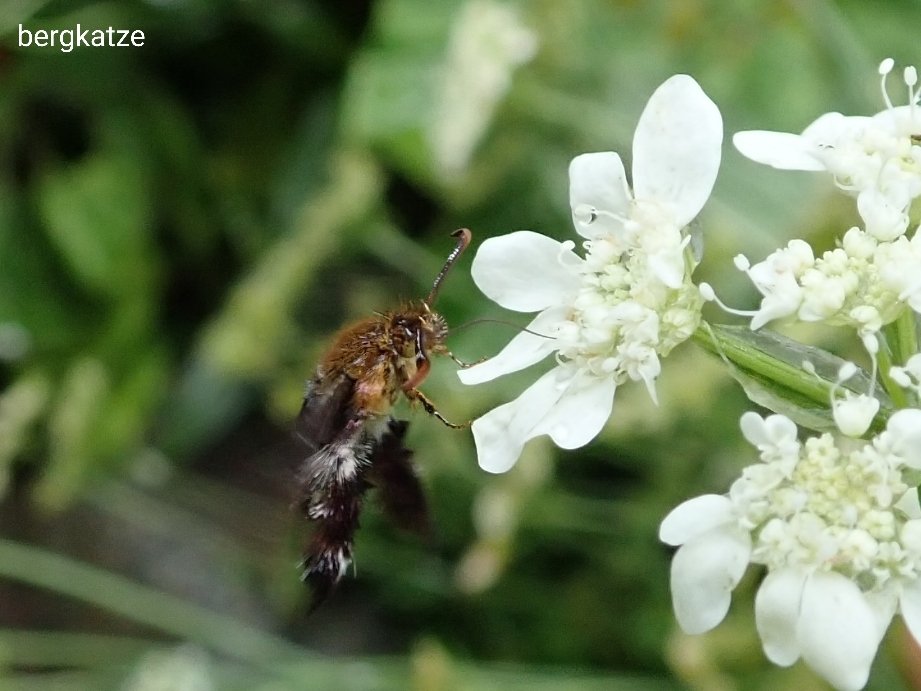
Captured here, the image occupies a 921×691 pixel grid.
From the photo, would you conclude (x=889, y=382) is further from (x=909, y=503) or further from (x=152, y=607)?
(x=152, y=607)

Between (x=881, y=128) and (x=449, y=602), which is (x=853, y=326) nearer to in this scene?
(x=881, y=128)

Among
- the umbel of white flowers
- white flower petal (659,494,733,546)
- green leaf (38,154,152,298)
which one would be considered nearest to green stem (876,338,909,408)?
the umbel of white flowers

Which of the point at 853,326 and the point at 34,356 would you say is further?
the point at 34,356

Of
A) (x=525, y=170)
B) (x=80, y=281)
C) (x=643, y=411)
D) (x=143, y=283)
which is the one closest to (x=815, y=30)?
(x=525, y=170)

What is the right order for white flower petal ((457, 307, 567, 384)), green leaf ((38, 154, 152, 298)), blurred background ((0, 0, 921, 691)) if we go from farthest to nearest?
green leaf ((38, 154, 152, 298)) < blurred background ((0, 0, 921, 691)) < white flower petal ((457, 307, 567, 384))

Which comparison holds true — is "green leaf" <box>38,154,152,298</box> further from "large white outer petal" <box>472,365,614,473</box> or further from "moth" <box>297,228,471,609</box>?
"large white outer petal" <box>472,365,614,473</box>

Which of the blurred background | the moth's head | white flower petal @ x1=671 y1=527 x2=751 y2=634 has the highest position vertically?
the moth's head
